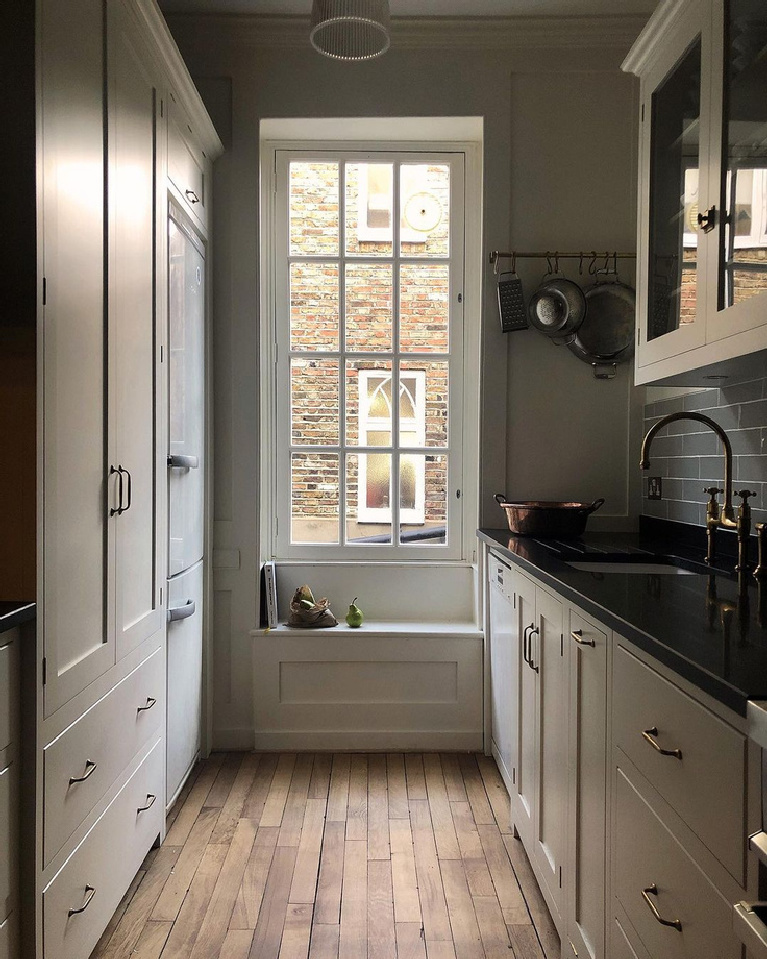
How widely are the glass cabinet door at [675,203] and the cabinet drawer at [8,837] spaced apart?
1783 mm

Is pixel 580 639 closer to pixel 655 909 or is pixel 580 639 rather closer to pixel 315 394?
pixel 655 909

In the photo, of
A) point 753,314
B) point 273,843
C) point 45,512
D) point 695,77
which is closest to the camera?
point 45,512

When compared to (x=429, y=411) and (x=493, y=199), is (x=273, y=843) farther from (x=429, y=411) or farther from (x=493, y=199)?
(x=493, y=199)

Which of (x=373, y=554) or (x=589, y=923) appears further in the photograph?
(x=373, y=554)

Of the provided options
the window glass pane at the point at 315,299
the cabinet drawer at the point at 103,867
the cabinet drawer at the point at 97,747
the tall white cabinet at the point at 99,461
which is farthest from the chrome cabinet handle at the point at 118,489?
the window glass pane at the point at 315,299

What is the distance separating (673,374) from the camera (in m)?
2.04

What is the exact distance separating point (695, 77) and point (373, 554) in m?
2.16

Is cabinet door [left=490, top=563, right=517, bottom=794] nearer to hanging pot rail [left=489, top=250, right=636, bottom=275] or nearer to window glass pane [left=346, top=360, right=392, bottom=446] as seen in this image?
window glass pane [left=346, top=360, right=392, bottom=446]

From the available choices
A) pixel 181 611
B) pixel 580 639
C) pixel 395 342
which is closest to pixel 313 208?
pixel 395 342

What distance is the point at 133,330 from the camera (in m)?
2.02

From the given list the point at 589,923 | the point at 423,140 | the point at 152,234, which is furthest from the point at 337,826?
the point at 423,140

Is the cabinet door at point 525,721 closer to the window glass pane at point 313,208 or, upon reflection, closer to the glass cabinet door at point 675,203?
the glass cabinet door at point 675,203

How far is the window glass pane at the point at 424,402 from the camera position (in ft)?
11.0

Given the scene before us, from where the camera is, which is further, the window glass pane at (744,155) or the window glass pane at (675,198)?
the window glass pane at (675,198)
